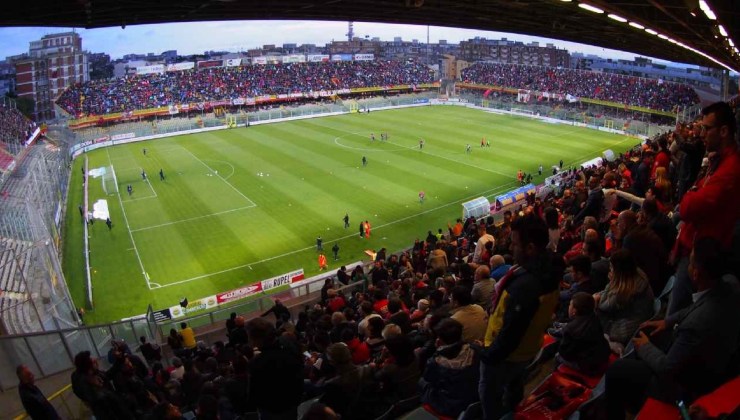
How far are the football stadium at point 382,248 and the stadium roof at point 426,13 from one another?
0.17 meters

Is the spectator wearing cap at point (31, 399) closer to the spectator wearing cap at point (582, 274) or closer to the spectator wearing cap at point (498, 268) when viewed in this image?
the spectator wearing cap at point (498, 268)

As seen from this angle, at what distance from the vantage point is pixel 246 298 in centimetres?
2239

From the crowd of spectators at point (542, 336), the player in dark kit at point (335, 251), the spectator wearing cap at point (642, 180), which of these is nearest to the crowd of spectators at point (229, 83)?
the player in dark kit at point (335, 251)

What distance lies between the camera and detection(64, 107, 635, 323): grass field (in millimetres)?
25672

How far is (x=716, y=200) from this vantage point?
4.72m

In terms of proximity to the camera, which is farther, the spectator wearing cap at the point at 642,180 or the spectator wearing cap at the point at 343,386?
the spectator wearing cap at the point at 642,180

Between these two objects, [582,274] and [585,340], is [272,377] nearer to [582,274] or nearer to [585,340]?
[585,340]

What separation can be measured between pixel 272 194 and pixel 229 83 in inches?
2048

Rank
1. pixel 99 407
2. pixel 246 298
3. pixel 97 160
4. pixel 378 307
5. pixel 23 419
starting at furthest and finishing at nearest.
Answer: pixel 97 160 < pixel 246 298 < pixel 378 307 < pixel 23 419 < pixel 99 407

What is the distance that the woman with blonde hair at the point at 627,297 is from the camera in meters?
5.25

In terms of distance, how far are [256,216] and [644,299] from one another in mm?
28951

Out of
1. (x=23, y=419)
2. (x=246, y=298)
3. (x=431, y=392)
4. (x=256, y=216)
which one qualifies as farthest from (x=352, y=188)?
(x=431, y=392)

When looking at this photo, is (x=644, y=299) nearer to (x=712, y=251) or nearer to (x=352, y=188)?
(x=712, y=251)

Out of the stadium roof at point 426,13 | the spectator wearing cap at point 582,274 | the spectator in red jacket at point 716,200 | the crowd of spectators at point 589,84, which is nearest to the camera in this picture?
the spectator in red jacket at point 716,200
